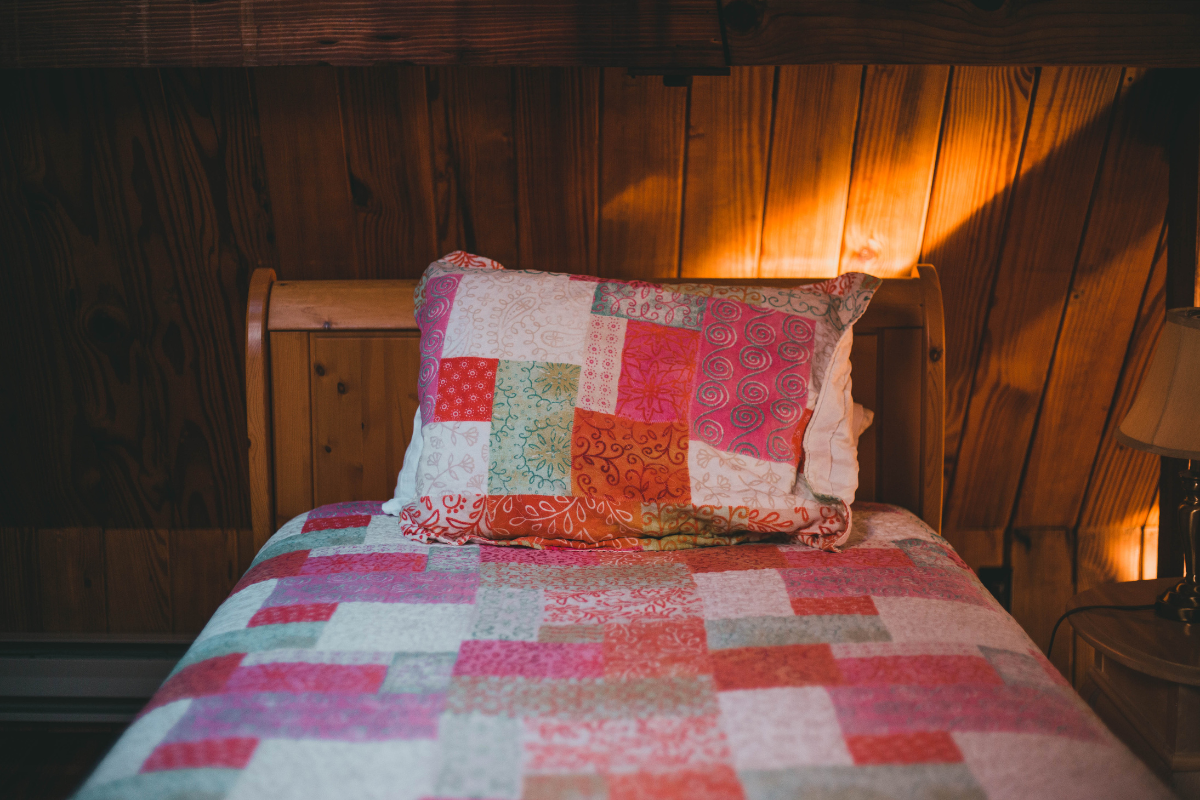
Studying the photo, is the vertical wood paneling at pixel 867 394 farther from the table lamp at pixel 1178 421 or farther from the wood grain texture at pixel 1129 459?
the wood grain texture at pixel 1129 459

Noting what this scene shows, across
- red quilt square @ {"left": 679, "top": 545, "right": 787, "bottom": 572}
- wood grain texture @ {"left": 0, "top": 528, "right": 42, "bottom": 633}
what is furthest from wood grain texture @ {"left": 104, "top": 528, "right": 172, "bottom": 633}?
red quilt square @ {"left": 679, "top": 545, "right": 787, "bottom": 572}

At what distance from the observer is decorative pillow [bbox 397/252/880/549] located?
1.25 metres

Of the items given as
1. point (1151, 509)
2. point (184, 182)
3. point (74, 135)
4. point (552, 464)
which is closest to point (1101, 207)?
point (1151, 509)

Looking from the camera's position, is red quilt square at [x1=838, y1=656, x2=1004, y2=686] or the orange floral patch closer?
red quilt square at [x1=838, y1=656, x2=1004, y2=686]

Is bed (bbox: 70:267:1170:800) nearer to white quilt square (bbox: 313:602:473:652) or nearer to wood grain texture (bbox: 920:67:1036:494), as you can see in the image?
white quilt square (bbox: 313:602:473:652)

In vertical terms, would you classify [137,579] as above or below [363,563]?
below

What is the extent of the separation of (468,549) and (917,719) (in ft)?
2.25

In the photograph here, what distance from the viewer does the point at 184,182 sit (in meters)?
1.51

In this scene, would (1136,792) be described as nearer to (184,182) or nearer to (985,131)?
(985,131)

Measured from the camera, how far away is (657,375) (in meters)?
1.29

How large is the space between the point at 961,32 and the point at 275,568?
4.42ft

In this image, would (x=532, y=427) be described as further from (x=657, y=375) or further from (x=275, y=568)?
(x=275, y=568)

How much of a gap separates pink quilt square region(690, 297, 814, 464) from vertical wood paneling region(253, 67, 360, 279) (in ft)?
2.51

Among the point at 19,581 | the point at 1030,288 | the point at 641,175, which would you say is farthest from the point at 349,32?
the point at 19,581
